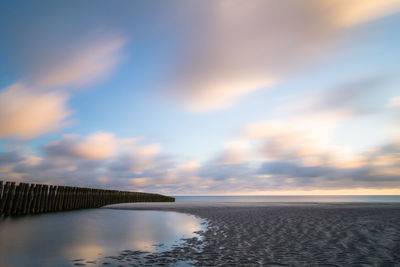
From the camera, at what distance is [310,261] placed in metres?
5.32

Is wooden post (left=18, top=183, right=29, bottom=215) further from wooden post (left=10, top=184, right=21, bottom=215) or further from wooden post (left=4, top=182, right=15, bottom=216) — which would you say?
wooden post (left=4, top=182, right=15, bottom=216)

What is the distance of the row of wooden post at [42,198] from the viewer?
1401 cm

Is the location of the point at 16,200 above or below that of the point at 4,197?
below

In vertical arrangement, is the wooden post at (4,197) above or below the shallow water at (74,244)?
above

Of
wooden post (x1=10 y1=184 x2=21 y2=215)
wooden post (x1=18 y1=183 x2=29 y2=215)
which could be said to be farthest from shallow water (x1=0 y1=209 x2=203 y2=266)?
wooden post (x1=18 y1=183 x2=29 y2=215)

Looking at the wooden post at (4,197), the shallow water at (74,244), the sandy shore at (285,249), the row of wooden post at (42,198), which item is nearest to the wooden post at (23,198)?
the row of wooden post at (42,198)

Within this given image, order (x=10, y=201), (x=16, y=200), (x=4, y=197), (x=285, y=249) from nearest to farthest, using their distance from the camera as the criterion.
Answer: (x=285, y=249)
(x=4, y=197)
(x=10, y=201)
(x=16, y=200)

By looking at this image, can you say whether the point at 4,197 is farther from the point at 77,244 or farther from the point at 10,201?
the point at 77,244

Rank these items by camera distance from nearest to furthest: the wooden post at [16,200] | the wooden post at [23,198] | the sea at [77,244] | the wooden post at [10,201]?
the sea at [77,244]
the wooden post at [10,201]
the wooden post at [16,200]
the wooden post at [23,198]

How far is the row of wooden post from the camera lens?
14.0 m

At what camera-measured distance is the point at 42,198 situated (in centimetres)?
1639

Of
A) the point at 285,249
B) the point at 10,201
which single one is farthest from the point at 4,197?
the point at 285,249

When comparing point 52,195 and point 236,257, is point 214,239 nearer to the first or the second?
point 236,257

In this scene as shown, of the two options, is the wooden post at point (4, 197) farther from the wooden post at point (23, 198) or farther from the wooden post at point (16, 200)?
the wooden post at point (23, 198)
